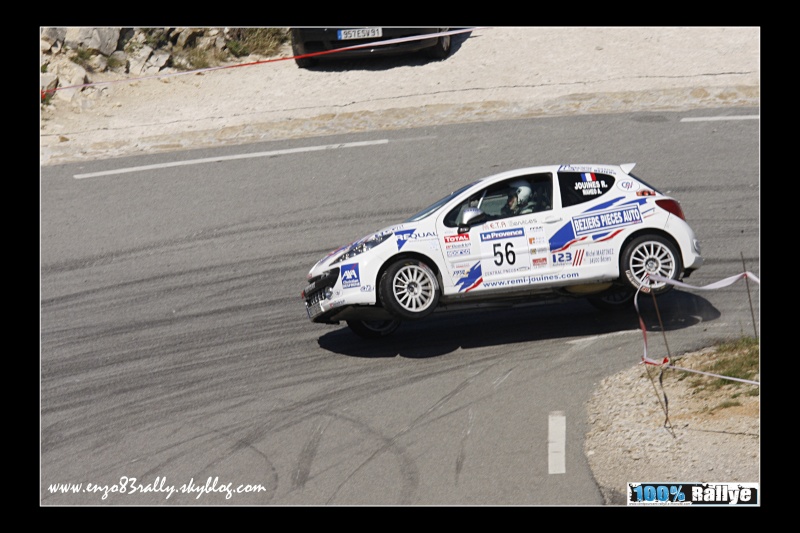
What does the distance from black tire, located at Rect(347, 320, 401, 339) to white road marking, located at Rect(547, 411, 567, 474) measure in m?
2.56

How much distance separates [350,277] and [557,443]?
301 centimetres

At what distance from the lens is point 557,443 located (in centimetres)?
1055

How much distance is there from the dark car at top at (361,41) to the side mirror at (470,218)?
754 cm

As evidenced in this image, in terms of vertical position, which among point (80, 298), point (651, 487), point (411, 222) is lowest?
point (651, 487)

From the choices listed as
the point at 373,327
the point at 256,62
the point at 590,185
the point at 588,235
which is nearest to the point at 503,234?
the point at 588,235

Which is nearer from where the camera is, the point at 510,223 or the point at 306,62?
the point at 510,223

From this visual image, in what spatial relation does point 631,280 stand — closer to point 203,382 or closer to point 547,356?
point 547,356

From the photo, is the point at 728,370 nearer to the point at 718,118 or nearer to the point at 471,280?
the point at 471,280

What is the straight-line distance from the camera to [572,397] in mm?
11258

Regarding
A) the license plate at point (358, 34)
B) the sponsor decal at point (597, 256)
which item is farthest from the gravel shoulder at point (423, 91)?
the sponsor decal at point (597, 256)

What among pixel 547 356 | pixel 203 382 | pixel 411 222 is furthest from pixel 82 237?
pixel 547 356

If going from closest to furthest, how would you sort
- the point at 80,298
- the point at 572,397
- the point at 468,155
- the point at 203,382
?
the point at 572,397 → the point at 203,382 → the point at 80,298 → the point at 468,155

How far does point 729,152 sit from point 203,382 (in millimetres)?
8916

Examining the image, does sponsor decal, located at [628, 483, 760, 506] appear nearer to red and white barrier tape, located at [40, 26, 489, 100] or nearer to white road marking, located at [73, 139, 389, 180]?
white road marking, located at [73, 139, 389, 180]
